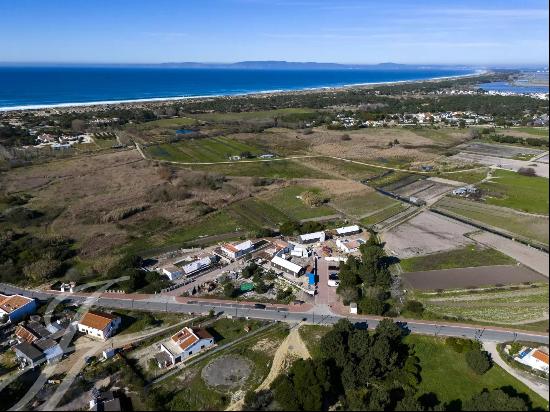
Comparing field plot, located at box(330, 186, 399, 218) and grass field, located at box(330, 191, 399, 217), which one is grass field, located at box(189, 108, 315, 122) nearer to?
field plot, located at box(330, 186, 399, 218)

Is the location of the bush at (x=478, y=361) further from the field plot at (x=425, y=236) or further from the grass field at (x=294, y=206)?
the grass field at (x=294, y=206)

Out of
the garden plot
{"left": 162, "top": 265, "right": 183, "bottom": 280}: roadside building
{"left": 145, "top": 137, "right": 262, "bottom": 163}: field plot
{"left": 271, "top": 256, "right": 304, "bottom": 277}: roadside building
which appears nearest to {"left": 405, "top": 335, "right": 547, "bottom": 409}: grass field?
{"left": 271, "top": 256, "right": 304, "bottom": 277}: roadside building

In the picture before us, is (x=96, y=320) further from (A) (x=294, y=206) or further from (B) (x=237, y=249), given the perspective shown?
(A) (x=294, y=206)

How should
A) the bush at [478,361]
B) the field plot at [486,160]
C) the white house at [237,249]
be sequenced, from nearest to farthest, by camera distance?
the bush at [478,361]
the white house at [237,249]
the field plot at [486,160]

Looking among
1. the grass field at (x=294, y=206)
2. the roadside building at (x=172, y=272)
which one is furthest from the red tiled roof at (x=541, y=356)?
the grass field at (x=294, y=206)

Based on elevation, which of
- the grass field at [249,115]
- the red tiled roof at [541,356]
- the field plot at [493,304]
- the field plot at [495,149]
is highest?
the grass field at [249,115]

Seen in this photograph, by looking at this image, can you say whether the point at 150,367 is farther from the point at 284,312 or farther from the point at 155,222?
the point at 155,222

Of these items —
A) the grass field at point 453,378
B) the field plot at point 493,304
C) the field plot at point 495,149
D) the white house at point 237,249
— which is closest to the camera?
the grass field at point 453,378
